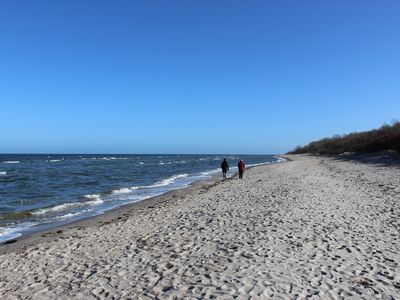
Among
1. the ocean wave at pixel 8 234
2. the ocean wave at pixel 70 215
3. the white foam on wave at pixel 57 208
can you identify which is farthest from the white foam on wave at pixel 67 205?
the ocean wave at pixel 8 234

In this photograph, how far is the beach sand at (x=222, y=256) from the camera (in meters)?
6.70

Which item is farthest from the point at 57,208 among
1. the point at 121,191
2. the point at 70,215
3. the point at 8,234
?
the point at 121,191

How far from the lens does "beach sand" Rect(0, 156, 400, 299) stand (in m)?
6.70

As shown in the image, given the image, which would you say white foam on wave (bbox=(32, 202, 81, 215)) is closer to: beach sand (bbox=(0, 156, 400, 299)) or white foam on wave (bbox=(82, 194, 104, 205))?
white foam on wave (bbox=(82, 194, 104, 205))

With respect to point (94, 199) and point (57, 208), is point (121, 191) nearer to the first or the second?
point (94, 199)

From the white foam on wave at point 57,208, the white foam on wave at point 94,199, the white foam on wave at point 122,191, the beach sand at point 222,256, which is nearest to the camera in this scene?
the beach sand at point 222,256

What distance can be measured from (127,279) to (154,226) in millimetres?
5584

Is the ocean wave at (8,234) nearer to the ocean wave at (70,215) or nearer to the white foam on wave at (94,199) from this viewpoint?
the ocean wave at (70,215)

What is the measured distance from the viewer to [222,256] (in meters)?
8.52

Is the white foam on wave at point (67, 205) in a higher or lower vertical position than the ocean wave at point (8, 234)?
higher

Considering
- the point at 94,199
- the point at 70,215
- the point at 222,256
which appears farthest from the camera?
the point at 94,199

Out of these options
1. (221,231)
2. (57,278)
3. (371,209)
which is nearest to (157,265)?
(57,278)

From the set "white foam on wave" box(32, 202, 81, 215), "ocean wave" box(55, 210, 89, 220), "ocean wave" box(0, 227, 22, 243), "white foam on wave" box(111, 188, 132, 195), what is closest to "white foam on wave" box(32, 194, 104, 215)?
"white foam on wave" box(32, 202, 81, 215)

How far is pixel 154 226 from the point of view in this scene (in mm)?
A: 13086
